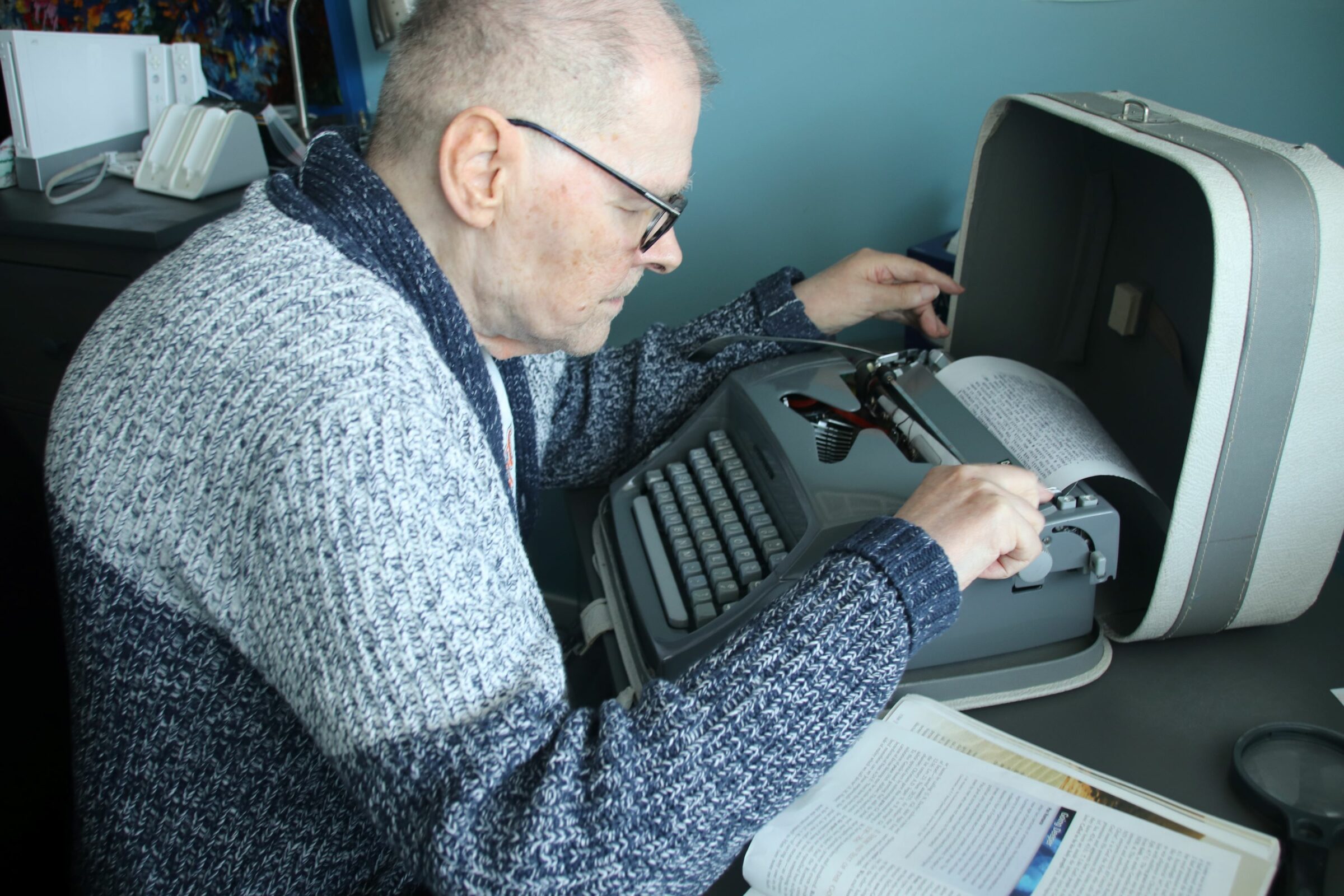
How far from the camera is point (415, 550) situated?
586 mm

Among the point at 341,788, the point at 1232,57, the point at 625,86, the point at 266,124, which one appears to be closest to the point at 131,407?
the point at 341,788

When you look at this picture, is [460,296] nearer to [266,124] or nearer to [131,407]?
[131,407]

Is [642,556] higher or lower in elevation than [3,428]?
lower

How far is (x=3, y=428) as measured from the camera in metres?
0.82

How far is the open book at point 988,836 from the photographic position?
63 cm

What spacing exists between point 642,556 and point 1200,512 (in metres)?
0.50

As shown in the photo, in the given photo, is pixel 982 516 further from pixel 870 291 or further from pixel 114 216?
pixel 114 216

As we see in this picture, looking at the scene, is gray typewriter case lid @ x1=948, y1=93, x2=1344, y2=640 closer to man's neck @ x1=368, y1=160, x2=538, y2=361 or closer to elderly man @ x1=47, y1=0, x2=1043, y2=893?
elderly man @ x1=47, y1=0, x2=1043, y2=893

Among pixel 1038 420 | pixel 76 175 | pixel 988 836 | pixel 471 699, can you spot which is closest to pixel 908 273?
pixel 1038 420

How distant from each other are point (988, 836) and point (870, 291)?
2.37ft

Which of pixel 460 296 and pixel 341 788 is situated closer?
pixel 341 788

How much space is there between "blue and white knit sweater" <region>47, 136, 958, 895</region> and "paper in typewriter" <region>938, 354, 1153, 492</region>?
22 centimetres

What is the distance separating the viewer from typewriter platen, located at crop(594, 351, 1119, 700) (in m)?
0.82

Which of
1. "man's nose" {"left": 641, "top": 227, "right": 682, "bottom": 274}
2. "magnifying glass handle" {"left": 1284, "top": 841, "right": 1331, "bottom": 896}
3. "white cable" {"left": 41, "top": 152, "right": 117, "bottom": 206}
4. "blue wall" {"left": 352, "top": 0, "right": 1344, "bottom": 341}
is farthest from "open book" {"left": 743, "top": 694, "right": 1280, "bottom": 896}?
"white cable" {"left": 41, "top": 152, "right": 117, "bottom": 206}
